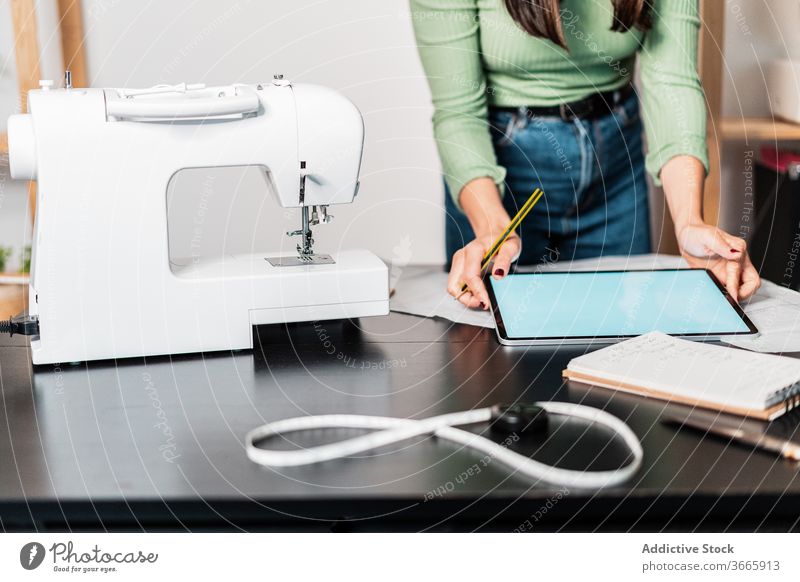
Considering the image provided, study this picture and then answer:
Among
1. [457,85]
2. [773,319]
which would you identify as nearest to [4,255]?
[457,85]

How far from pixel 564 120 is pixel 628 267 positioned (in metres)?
0.39

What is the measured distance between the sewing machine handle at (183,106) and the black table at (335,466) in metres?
0.33

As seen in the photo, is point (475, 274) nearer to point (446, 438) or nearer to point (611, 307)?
point (611, 307)

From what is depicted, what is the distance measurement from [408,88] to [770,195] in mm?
1271

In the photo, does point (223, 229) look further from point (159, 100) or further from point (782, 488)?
point (782, 488)

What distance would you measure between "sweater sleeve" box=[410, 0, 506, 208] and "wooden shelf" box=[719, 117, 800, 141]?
5.26 feet

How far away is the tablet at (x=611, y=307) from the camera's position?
49.1 inches

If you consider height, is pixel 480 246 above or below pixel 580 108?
below

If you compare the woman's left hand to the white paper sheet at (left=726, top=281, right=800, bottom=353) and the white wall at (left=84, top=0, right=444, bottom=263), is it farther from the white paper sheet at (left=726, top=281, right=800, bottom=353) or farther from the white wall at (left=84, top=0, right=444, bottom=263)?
the white wall at (left=84, top=0, right=444, bottom=263)

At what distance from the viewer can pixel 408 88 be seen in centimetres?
310

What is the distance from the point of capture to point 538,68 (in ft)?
5.82

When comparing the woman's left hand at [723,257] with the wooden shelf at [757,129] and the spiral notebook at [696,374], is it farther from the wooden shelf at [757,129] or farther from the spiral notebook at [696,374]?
the wooden shelf at [757,129]

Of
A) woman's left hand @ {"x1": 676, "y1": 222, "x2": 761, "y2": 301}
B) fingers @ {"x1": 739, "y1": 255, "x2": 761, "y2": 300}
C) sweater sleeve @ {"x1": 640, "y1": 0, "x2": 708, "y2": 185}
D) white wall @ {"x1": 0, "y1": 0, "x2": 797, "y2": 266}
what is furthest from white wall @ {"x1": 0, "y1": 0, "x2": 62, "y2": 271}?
fingers @ {"x1": 739, "y1": 255, "x2": 761, "y2": 300}
